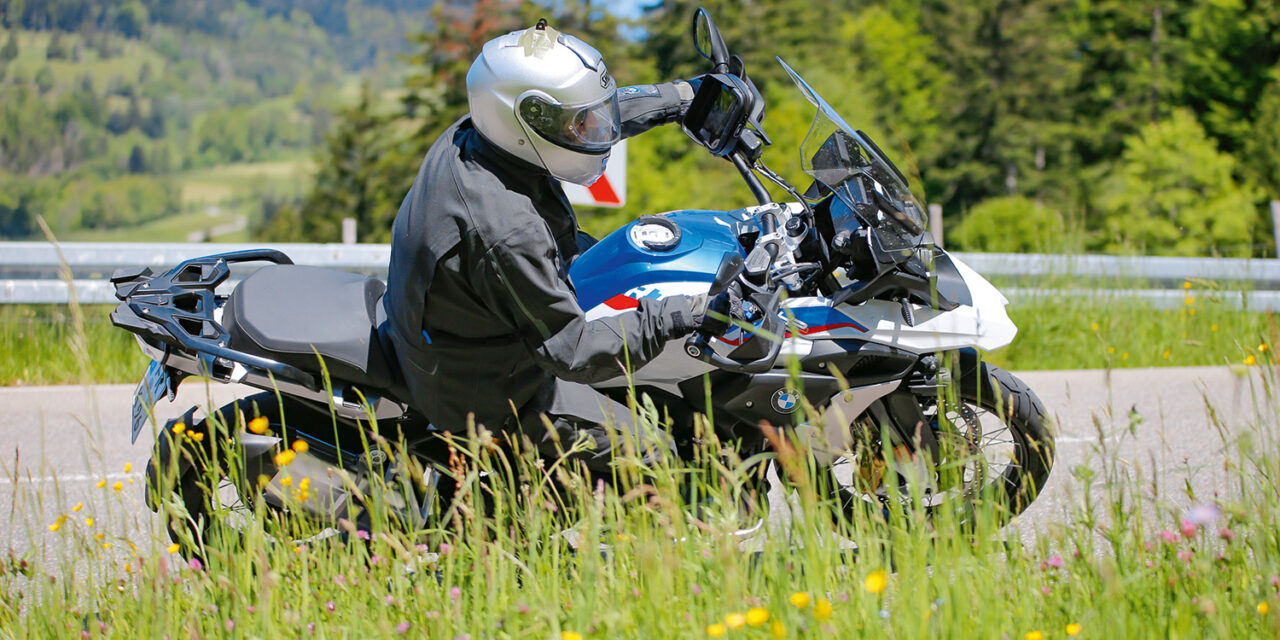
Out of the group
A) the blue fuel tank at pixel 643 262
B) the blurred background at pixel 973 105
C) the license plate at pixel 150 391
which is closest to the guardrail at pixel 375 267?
the license plate at pixel 150 391

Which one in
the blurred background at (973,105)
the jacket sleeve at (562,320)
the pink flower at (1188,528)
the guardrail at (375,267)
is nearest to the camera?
the pink flower at (1188,528)

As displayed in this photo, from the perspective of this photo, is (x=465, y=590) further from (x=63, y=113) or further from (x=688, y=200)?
(x=63, y=113)

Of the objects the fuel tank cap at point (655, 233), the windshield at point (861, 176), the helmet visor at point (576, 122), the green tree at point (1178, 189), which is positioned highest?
the helmet visor at point (576, 122)

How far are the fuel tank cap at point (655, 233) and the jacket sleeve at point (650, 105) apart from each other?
388 millimetres

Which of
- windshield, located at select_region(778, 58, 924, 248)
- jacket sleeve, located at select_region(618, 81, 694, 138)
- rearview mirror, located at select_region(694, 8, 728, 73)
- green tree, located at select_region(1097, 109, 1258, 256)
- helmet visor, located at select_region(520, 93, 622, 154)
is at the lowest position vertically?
green tree, located at select_region(1097, 109, 1258, 256)

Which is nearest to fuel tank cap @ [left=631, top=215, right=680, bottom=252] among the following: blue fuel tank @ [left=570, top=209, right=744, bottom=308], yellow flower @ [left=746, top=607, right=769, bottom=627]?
blue fuel tank @ [left=570, top=209, right=744, bottom=308]

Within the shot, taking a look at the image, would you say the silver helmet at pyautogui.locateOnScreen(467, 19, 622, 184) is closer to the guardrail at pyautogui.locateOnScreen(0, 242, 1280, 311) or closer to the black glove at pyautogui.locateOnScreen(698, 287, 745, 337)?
the black glove at pyautogui.locateOnScreen(698, 287, 745, 337)

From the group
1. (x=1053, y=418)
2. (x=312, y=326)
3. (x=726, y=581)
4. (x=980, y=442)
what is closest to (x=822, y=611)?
(x=726, y=581)

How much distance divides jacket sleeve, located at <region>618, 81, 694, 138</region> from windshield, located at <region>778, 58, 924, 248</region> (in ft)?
1.68

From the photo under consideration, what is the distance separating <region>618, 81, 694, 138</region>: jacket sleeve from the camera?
10.5ft

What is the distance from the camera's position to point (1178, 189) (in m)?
37.7

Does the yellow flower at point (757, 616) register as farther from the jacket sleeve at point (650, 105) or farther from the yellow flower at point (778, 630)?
the jacket sleeve at point (650, 105)

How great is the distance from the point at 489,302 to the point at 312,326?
641 millimetres

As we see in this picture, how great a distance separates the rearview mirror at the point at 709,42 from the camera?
293 centimetres
